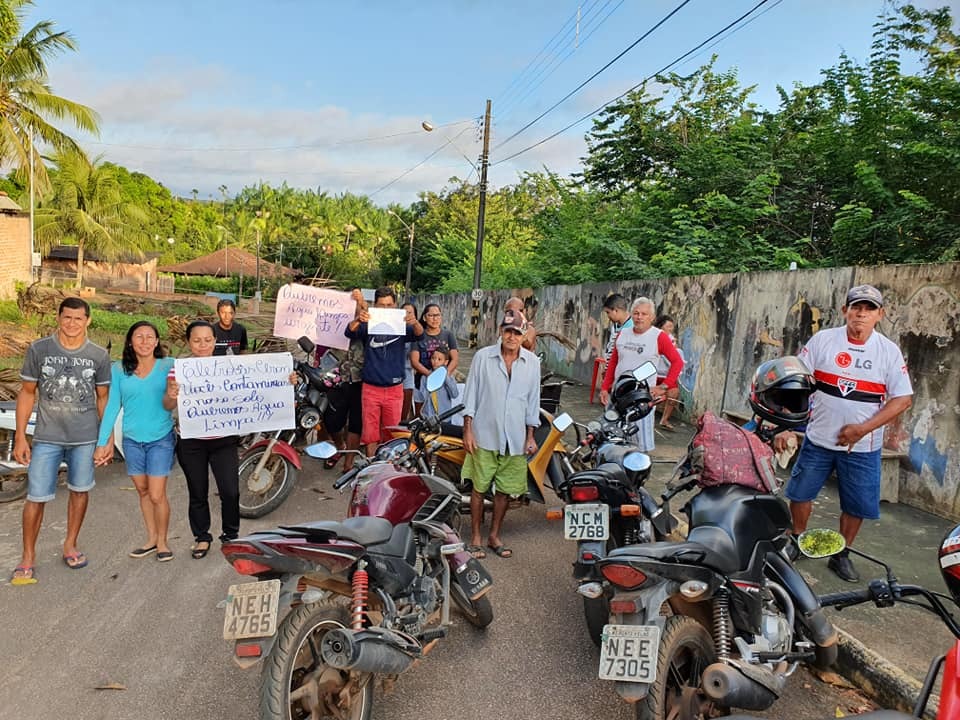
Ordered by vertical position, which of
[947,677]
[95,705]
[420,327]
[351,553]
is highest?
[420,327]

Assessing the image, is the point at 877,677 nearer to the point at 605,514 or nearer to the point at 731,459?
the point at 731,459

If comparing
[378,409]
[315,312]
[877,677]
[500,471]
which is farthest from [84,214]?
[877,677]

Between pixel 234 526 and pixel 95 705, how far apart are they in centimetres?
183

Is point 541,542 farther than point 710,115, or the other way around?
point 710,115

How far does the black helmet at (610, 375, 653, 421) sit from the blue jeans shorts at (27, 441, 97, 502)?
138 inches

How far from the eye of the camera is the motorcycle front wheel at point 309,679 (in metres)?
2.49

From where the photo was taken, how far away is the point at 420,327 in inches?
272

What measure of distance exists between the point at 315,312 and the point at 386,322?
4.97ft

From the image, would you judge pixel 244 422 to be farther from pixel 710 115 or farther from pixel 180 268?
A: pixel 180 268

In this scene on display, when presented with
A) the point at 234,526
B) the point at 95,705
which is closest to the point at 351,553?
the point at 95,705

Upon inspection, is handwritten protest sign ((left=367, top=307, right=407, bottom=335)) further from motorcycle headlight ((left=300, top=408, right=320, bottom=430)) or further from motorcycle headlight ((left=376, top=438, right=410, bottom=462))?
motorcycle headlight ((left=376, top=438, right=410, bottom=462))

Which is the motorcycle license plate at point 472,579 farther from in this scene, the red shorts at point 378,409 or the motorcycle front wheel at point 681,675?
the red shorts at point 378,409

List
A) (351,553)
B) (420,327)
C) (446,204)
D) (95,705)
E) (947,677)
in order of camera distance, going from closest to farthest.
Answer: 1. (947,677)
2. (351,553)
3. (95,705)
4. (420,327)
5. (446,204)

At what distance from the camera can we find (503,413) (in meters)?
4.91
